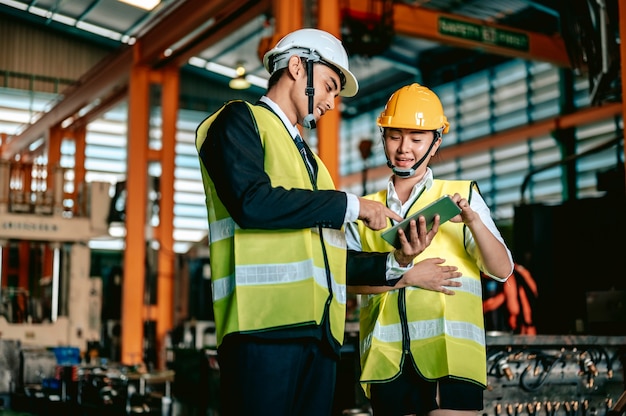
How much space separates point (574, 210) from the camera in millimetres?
8781

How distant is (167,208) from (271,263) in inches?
426

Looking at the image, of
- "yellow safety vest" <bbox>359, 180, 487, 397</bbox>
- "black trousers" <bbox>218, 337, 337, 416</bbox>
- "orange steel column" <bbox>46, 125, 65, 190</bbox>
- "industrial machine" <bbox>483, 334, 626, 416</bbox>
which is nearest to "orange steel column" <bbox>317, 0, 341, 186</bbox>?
"industrial machine" <bbox>483, 334, 626, 416</bbox>

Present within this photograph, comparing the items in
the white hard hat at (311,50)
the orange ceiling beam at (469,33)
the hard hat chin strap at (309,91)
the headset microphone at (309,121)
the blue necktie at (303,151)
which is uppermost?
the orange ceiling beam at (469,33)

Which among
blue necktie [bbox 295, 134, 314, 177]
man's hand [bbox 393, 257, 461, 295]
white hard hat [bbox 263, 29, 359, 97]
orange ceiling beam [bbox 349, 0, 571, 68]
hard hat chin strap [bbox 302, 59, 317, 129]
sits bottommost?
man's hand [bbox 393, 257, 461, 295]

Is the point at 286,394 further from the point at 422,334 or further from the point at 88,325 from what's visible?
the point at 88,325

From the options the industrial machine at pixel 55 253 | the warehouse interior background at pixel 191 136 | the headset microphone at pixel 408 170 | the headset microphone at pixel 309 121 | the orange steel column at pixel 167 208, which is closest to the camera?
the headset microphone at pixel 309 121

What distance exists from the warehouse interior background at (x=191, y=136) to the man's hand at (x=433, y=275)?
22.4 inches

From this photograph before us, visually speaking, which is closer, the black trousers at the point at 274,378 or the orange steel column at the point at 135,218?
the black trousers at the point at 274,378

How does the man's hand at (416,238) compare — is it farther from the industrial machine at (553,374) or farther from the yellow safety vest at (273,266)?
the industrial machine at (553,374)

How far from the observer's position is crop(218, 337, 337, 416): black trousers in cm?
205

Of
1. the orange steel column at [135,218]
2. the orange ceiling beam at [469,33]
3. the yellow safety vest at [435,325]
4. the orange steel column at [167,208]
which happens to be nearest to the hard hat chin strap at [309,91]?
the yellow safety vest at [435,325]

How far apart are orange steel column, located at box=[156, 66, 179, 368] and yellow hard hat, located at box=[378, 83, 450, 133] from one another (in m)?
10.1

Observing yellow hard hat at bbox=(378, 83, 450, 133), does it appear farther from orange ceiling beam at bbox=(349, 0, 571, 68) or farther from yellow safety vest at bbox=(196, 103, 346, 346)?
orange ceiling beam at bbox=(349, 0, 571, 68)

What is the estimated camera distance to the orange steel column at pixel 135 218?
12039mm
